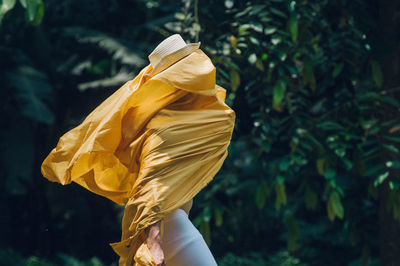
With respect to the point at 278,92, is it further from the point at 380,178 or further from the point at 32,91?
the point at 32,91

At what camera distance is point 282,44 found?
12.9ft

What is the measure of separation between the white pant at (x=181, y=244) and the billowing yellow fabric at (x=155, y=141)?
8 centimetres

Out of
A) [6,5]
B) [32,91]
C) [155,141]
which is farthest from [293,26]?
[32,91]

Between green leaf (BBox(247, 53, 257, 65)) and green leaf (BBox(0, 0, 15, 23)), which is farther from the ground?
green leaf (BBox(0, 0, 15, 23))

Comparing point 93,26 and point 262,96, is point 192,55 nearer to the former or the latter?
point 262,96

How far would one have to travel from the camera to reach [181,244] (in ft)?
7.86

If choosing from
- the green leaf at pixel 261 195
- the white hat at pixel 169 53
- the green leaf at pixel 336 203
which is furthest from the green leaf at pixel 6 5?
the green leaf at pixel 336 203

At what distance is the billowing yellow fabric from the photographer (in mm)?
2402

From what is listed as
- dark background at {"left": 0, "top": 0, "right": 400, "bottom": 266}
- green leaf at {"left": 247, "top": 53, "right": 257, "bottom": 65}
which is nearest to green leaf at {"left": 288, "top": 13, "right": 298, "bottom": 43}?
dark background at {"left": 0, "top": 0, "right": 400, "bottom": 266}

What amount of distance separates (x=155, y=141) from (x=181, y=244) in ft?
1.46

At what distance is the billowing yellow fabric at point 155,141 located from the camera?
240 centimetres

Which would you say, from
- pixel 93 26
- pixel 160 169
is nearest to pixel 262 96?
pixel 160 169

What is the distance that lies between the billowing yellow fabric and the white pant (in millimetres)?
77

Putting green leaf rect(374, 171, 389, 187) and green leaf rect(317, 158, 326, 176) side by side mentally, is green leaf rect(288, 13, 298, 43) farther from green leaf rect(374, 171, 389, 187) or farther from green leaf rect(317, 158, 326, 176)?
green leaf rect(374, 171, 389, 187)
